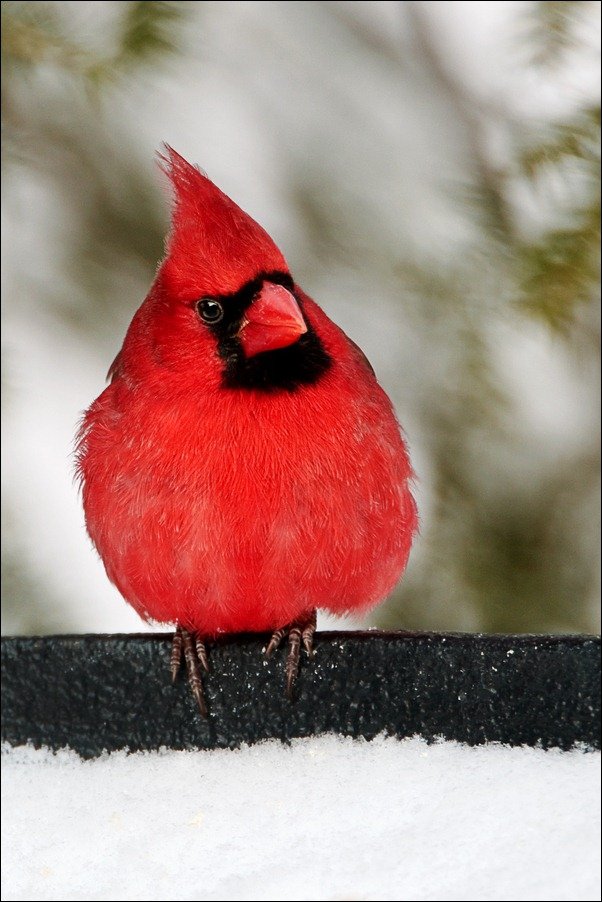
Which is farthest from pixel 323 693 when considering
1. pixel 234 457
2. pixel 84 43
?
pixel 84 43

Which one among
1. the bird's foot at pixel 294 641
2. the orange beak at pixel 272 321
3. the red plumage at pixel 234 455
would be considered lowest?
the bird's foot at pixel 294 641

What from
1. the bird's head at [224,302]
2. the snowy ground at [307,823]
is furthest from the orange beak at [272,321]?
the snowy ground at [307,823]

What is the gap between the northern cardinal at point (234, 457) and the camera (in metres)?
1.17

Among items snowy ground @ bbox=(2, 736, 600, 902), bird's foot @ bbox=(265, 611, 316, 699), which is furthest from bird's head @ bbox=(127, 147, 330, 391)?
snowy ground @ bbox=(2, 736, 600, 902)

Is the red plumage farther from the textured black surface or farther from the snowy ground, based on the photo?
the snowy ground

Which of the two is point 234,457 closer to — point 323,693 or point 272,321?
point 272,321

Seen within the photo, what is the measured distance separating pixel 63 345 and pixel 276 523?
2.13 ft

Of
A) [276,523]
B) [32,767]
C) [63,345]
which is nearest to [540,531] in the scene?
[276,523]

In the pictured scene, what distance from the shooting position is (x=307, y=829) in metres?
0.89

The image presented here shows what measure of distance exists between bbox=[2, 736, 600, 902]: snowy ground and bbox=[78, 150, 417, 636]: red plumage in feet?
0.81

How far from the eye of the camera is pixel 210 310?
1235 millimetres

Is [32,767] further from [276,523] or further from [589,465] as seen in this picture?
[589,465]

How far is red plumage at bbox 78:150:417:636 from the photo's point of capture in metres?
1.17

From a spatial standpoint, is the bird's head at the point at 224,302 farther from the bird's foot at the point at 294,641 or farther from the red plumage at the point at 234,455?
the bird's foot at the point at 294,641
